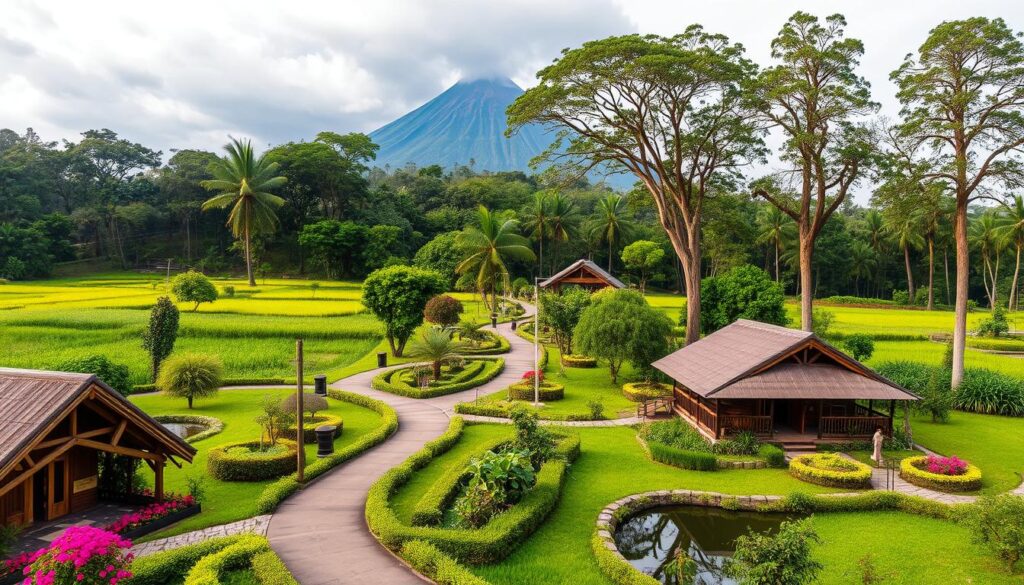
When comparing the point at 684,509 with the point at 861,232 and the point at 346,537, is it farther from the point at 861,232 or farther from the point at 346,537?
the point at 861,232

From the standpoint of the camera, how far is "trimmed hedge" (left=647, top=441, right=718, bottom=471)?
17.0m

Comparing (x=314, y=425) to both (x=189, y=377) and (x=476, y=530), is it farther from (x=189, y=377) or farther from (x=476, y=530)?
(x=476, y=530)

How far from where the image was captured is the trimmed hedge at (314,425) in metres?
19.0

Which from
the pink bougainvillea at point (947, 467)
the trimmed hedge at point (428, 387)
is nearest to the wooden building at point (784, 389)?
the pink bougainvillea at point (947, 467)

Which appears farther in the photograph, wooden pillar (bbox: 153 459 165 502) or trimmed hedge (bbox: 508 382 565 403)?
Result: trimmed hedge (bbox: 508 382 565 403)

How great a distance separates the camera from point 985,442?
66.0ft

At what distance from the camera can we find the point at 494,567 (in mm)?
10930

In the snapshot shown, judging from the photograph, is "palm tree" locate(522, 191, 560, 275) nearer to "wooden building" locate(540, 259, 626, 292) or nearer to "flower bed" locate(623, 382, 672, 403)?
"wooden building" locate(540, 259, 626, 292)

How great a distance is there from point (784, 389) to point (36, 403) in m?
19.0

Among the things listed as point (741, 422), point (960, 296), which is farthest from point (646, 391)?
point (960, 296)

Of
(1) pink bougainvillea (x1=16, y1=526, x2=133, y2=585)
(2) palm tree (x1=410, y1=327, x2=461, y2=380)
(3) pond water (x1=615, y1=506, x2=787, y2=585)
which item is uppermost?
(2) palm tree (x1=410, y1=327, x2=461, y2=380)

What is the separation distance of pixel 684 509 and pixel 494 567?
5.87 meters

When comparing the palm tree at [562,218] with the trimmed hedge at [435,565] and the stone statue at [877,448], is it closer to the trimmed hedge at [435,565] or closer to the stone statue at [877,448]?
the stone statue at [877,448]

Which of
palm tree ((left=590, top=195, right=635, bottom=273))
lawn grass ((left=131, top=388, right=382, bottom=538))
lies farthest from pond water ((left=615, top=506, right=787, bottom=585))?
palm tree ((left=590, top=195, right=635, bottom=273))
